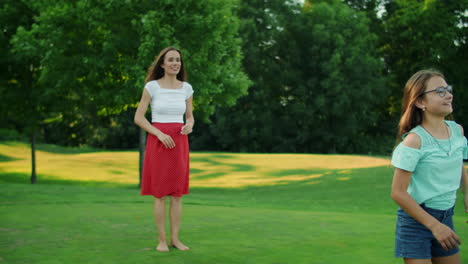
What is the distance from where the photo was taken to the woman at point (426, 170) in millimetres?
3086

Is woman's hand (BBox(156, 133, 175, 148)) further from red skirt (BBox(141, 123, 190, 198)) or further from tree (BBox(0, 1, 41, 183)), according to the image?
tree (BBox(0, 1, 41, 183))

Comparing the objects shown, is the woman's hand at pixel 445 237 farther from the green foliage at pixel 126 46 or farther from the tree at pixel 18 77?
the tree at pixel 18 77

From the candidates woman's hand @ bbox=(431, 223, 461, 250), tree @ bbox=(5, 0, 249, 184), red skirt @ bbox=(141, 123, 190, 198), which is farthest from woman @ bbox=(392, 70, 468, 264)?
tree @ bbox=(5, 0, 249, 184)

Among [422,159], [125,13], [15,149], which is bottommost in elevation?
[15,149]

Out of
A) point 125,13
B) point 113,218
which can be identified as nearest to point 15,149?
point 125,13

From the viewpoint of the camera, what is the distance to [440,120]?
10.7ft

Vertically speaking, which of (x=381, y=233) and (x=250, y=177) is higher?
(x=381, y=233)

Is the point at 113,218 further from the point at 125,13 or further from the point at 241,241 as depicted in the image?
the point at 125,13

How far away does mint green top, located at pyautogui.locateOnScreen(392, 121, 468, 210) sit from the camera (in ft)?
10.2

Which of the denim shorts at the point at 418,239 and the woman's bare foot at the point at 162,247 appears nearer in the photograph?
the denim shorts at the point at 418,239

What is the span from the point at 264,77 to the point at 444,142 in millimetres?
46829

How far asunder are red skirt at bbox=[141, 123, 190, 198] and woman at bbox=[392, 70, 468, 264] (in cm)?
281

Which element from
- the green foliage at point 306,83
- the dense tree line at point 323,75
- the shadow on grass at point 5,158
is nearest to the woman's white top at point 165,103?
the dense tree line at point 323,75

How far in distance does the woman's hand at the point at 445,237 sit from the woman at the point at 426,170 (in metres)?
0.13
